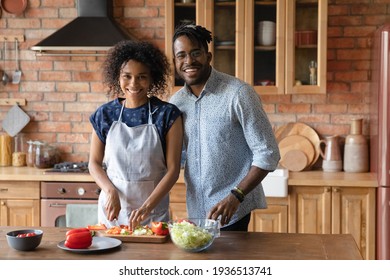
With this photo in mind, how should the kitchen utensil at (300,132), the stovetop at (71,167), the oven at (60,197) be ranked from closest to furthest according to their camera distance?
1. the oven at (60,197)
2. the stovetop at (71,167)
3. the kitchen utensil at (300,132)

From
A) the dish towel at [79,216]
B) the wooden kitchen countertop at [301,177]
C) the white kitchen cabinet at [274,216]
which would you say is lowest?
the white kitchen cabinet at [274,216]

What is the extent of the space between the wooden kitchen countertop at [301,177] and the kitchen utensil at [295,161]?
0.06 m

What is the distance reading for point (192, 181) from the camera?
101 inches

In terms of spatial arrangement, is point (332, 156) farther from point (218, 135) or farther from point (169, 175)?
point (169, 175)

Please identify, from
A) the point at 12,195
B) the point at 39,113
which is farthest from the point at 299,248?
the point at 39,113

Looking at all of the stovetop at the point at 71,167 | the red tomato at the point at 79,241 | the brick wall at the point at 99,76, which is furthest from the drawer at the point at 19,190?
the red tomato at the point at 79,241

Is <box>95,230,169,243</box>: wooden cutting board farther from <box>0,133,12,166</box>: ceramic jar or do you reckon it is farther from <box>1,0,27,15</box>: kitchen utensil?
<box>1,0,27,15</box>: kitchen utensil

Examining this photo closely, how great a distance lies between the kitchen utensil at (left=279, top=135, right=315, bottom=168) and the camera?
4297mm

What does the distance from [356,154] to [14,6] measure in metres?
2.60

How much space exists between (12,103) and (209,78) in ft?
8.10

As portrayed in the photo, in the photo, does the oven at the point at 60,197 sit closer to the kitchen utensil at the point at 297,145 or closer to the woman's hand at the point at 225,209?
the kitchen utensil at the point at 297,145

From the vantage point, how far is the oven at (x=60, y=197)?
4.00 m

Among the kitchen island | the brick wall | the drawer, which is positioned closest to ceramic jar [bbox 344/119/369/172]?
the brick wall

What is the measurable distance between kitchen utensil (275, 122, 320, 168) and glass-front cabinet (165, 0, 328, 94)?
1.17 feet
